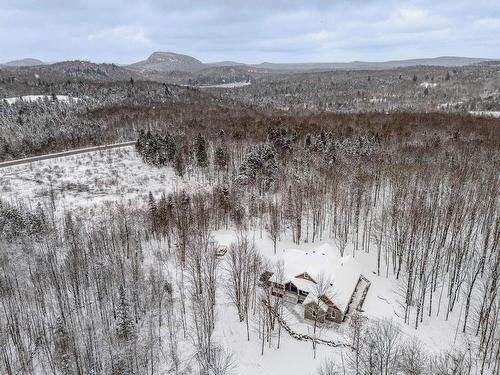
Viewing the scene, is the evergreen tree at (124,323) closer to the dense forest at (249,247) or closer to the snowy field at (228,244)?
the dense forest at (249,247)

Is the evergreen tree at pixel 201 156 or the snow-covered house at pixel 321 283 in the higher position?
the evergreen tree at pixel 201 156

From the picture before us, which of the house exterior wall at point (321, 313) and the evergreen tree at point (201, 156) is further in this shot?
the evergreen tree at point (201, 156)

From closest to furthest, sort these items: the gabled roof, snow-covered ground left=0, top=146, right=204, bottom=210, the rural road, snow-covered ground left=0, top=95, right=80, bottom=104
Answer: the gabled roof → snow-covered ground left=0, top=146, right=204, bottom=210 → the rural road → snow-covered ground left=0, top=95, right=80, bottom=104

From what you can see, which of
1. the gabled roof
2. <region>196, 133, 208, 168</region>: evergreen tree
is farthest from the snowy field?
<region>196, 133, 208, 168</region>: evergreen tree

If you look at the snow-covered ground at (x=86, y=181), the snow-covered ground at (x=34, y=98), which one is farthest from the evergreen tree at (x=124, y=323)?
the snow-covered ground at (x=34, y=98)

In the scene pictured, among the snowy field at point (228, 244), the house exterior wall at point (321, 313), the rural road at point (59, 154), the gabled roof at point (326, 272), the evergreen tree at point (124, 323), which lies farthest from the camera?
the rural road at point (59, 154)

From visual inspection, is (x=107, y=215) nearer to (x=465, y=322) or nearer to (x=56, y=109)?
(x=465, y=322)

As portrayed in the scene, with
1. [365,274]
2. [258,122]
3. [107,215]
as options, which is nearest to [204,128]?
[258,122]

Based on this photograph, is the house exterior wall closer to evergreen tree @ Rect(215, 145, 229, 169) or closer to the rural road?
evergreen tree @ Rect(215, 145, 229, 169)
